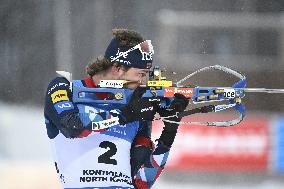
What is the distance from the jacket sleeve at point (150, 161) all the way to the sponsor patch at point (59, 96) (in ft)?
1.31

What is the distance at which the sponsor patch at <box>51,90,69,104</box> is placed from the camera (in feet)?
9.07

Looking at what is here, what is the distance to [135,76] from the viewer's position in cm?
283

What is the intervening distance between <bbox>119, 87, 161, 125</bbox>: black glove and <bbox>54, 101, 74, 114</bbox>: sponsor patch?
200 millimetres

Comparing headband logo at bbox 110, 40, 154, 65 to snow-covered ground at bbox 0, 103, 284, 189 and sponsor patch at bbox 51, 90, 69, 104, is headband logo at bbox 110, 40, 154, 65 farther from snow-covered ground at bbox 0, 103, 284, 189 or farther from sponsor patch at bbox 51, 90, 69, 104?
snow-covered ground at bbox 0, 103, 284, 189

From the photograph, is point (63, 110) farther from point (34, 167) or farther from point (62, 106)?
point (34, 167)

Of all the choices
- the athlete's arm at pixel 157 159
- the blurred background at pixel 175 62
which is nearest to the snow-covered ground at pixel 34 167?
the blurred background at pixel 175 62

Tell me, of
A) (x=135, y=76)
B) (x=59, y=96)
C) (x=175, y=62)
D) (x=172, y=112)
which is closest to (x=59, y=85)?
(x=59, y=96)

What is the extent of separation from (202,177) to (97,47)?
3.72 ft

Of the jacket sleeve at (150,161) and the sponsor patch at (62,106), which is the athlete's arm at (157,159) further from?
the sponsor patch at (62,106)

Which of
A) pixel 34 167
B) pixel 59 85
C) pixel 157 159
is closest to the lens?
pixel 59 85

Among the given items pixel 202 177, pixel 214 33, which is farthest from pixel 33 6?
pixel 202 177

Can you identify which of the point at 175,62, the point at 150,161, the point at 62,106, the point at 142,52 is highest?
the point at 142,52

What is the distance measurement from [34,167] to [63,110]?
2.17 m

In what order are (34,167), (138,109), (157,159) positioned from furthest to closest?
(34,167) → (157,159) → (138,109)
